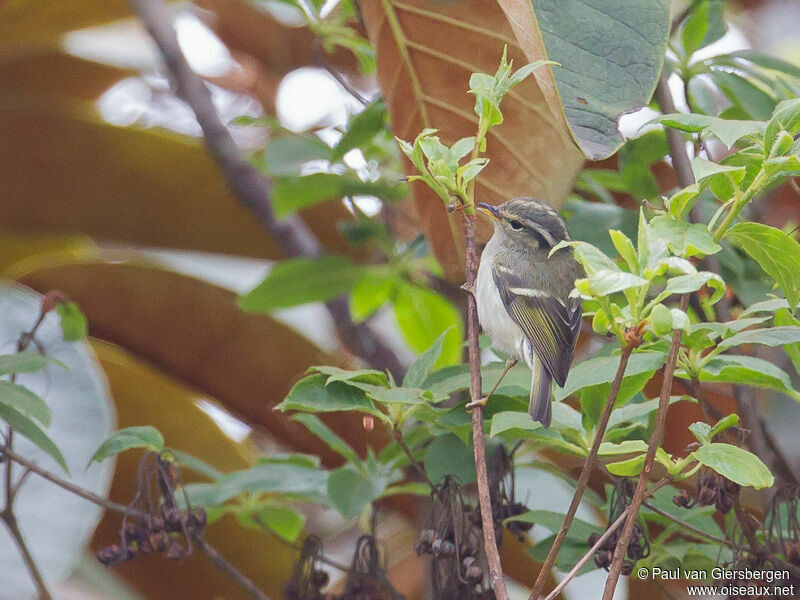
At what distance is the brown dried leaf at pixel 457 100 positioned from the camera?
0.87 m

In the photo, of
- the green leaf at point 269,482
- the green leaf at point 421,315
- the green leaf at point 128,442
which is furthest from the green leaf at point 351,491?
the green leaf at point 421,315

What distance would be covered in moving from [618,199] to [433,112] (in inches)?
18.6

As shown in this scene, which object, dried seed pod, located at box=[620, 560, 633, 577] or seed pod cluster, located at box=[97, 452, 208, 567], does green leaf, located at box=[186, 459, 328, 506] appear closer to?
seed pod cluster, located at box=[97, 452, 208, 567]

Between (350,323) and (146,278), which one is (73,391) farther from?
(350,323)

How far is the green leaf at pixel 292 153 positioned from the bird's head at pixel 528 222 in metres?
0.24

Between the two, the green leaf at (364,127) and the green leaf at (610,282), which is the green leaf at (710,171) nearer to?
the green leaf at (610,282)

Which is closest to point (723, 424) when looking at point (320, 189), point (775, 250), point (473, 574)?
point (775, 250)

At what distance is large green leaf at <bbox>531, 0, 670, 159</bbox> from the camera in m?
0.70

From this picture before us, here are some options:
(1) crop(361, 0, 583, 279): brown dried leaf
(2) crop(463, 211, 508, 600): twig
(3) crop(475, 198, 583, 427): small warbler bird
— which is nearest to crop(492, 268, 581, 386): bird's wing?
(3) crop(475, 198, 583, 427): small warbler bird

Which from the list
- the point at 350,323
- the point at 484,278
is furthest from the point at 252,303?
the point at 484,278

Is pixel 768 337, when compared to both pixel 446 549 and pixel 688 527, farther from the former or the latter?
pixel 446 549

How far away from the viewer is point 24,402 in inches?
30.2

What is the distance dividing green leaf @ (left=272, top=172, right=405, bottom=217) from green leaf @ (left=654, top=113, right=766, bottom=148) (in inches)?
22.1

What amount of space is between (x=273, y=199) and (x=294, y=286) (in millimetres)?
113
